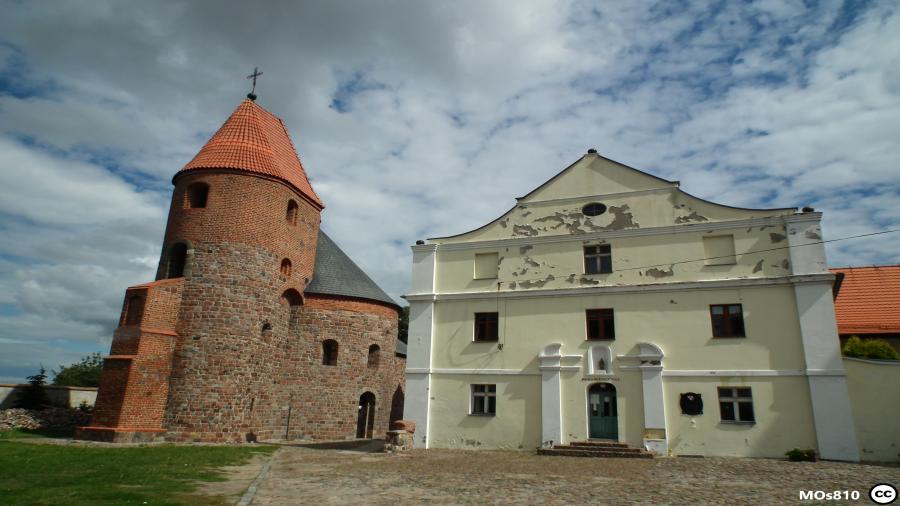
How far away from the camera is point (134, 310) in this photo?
20359 mm

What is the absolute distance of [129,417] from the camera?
18.8m

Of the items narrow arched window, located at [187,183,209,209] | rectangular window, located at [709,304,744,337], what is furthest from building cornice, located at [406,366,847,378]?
narrow arched window, located at [187,183,209,209]

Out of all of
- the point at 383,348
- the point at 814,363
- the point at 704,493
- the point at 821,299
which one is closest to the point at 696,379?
the point at 814,363

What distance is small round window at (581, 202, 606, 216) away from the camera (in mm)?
19062

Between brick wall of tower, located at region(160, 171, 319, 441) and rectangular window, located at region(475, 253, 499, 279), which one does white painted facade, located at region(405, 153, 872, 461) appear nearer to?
rectangular window, located at region(475, 253, 499, 279)

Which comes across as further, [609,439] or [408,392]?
[408,392]

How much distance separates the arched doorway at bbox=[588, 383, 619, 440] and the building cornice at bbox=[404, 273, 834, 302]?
10.1 feet

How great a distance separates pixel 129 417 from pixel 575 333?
1534cm

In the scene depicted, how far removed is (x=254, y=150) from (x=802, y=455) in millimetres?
22334

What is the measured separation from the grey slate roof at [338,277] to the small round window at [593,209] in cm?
1168

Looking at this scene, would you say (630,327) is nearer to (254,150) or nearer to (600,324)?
(600,324)

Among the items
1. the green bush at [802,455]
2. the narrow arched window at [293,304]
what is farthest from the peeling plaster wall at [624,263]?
the narrow arched window at [293,304]

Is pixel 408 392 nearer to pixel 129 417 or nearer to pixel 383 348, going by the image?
pixel 383 348

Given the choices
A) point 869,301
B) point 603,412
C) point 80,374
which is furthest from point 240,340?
point 80,374
